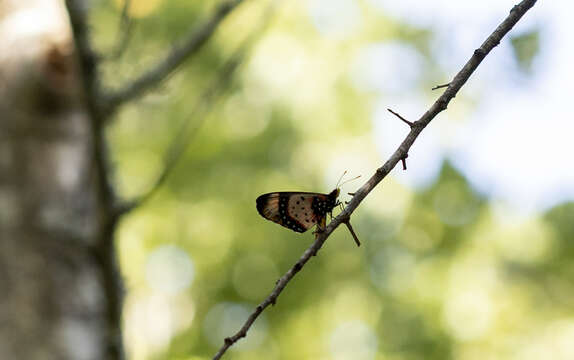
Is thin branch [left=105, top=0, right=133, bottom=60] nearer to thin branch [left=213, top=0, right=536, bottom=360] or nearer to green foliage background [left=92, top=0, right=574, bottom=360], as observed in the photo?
thin branch [left=213, top=0, right=536, bottom=360]

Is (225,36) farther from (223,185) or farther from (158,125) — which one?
(223,185)

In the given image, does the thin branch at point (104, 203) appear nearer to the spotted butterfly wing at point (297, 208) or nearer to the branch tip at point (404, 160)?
the spotted butterfly wing at point (297, 208)

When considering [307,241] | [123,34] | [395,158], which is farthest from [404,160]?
[307,241]

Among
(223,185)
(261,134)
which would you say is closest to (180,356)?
(223,185)

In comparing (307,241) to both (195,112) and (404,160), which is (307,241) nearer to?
(195,112)

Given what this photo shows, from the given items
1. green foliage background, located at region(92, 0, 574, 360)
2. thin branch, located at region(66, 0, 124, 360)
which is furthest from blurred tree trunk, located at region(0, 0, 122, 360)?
green foliage background, located at region(92, 0, 574, 360)

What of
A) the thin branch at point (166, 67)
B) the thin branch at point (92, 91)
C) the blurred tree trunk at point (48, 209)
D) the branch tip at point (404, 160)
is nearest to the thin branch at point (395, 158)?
the branch tip at point (404, 160)
